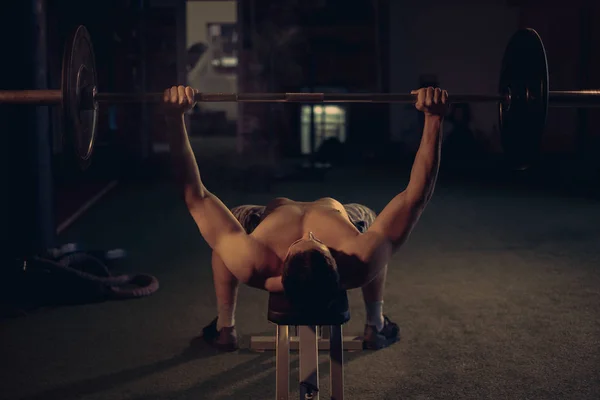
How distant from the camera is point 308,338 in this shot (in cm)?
183

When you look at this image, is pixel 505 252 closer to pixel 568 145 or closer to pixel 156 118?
pixel 568 145

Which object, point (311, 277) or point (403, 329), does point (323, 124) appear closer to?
point (403, 329)

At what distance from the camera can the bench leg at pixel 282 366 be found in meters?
1.96

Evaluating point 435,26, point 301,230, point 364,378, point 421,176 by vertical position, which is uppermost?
point 435,26

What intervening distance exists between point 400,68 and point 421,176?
9.29 metres

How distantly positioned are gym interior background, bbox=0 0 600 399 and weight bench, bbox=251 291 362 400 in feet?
0.94

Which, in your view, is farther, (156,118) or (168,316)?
(156,118)

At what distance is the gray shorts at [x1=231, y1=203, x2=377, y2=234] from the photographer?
2211mm

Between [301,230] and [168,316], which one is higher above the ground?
[301,230]

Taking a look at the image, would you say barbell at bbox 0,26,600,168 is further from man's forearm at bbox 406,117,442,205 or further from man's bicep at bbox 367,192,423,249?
man's bicep at bbox 367,192,423,249

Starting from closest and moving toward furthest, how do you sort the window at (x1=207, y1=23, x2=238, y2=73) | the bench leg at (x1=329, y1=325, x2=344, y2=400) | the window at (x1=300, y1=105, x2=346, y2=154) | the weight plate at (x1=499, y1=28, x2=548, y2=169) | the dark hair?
the dark hair
the bench leg at (x1=329, y1=325, x2=344, y2=400)
the weight plate at (x1=499, y1=28, x2=548, y2=169)
the window at (x1=300, y1=105, x2=346, y2=154)
the window at (x1=207, y1=23, x2=238, y2=73)

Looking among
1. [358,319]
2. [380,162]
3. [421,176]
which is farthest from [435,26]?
[421,176]

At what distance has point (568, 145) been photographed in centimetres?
941

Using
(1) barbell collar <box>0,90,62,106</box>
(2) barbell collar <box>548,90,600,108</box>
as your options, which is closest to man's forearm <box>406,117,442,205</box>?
(2) barbell collar <box>548,90,600,108</box>
